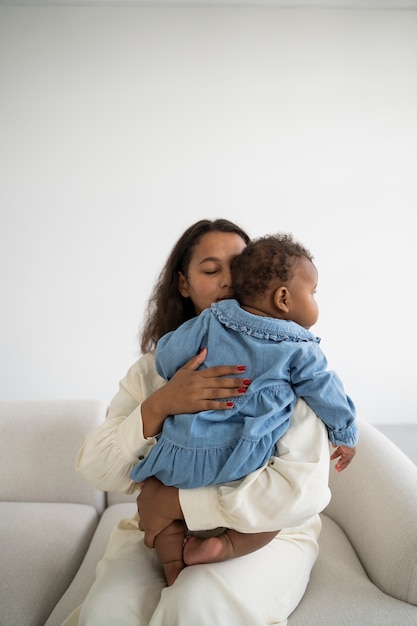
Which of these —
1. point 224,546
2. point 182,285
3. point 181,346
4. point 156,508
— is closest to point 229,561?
point 224,546

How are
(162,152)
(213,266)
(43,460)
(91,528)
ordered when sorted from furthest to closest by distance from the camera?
(162,152)
(43,460)
(91,528)
(213,266)

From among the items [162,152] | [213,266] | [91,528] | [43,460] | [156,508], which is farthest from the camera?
[162,152]

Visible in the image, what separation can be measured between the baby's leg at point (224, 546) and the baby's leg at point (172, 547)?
26 mm

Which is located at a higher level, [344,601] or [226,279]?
[226,279]

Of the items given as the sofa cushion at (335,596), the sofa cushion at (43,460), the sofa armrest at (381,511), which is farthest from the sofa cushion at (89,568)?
the sofa armrest at (381,511)

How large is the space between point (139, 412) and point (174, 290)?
44cm

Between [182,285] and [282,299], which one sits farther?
[182,285]

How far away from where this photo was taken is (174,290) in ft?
5.35

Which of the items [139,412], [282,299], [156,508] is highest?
[282,299]

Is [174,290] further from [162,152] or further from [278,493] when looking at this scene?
[162,152]

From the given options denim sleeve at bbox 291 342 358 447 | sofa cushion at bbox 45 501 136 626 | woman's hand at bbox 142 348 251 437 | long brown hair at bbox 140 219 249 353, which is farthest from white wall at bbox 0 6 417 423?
denim sleeve at bbox 291 342 358 447

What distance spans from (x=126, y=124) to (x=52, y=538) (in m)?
3.17

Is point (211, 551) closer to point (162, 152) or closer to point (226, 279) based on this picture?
point (226, 279)

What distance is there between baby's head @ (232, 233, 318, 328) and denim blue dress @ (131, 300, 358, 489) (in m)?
0.05
